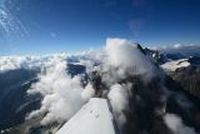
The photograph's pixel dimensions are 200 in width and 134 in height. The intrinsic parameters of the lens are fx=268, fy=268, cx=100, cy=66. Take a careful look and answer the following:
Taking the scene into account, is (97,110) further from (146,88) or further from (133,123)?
(146,88)

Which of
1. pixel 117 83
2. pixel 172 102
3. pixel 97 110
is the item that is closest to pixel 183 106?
pixel 172 102

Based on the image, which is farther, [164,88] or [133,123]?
[164,88]

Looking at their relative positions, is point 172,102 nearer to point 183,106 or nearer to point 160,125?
point 183,106

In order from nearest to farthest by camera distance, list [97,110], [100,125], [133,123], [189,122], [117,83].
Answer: [100,125] → [97,110] → [133,123] → [189,122] → [117,83]

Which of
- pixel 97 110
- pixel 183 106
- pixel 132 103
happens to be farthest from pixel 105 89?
pixel 97 110

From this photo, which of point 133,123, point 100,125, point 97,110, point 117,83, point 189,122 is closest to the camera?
point 100,125

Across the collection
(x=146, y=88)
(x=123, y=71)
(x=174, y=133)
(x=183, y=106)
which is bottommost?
(x=174, y=133)

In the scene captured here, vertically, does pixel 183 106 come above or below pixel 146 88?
below

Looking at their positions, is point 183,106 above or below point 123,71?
below

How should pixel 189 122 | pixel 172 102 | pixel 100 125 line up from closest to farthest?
pixel 100 125
pixel 189 122
pixel 172 102
